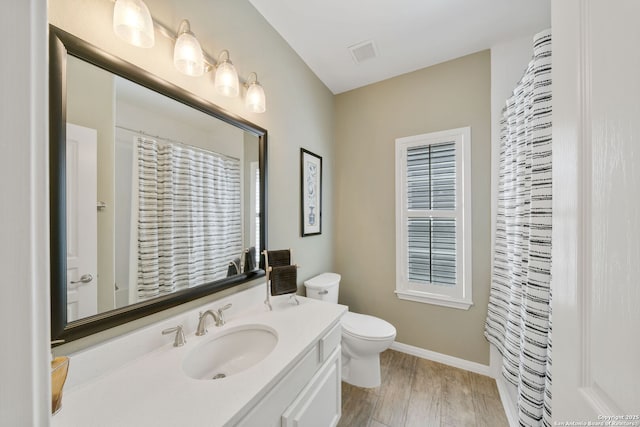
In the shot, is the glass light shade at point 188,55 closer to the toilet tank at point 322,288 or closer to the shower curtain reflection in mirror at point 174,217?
the shower curtain reflection in mirror at point 174,217

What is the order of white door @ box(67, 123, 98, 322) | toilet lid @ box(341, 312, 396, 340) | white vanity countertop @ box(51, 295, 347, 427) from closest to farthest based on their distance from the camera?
1. white vanity countertop @ box(51, 295, 347, 427)
2. white door @ box(67, 123, 98, 322)
3. toilet lid @ box(341, 312, 396, 340)

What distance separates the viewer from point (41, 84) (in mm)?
286

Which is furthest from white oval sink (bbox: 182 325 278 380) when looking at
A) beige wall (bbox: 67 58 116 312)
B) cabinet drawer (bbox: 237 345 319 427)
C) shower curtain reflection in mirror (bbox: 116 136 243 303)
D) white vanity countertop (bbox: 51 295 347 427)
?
beige wall (bbox: 67 58 116 312)

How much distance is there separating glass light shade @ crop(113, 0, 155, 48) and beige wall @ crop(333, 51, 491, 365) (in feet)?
6.02

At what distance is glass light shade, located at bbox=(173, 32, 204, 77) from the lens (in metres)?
0.96

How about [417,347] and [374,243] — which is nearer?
[417,347]

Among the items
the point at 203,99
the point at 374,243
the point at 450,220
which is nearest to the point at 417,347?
the point at 374,243

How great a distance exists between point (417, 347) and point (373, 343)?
77 centimetres

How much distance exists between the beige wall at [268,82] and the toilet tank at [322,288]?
86 mm

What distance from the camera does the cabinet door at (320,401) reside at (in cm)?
91

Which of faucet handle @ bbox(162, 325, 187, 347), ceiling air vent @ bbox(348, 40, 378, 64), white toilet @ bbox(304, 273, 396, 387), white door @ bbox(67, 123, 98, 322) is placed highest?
ceiling air vent @ bbox(348, 40, 378, 64)

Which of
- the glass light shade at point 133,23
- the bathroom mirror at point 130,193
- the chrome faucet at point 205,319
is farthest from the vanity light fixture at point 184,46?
the chrome faucet at point 205,319

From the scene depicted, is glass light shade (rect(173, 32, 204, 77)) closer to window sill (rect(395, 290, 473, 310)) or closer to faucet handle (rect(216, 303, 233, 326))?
faucet handle (rect(216, 303, 233, 326))

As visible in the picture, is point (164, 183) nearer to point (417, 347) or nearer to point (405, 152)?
point (405, 152)
